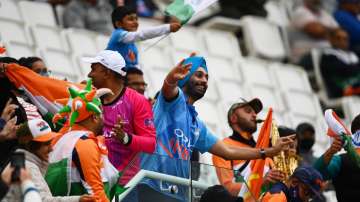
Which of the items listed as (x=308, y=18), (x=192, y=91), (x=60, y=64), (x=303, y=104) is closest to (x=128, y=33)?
(x=192, y=91)

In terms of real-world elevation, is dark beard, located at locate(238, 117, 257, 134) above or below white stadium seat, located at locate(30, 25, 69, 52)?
below

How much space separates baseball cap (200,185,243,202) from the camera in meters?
9.80

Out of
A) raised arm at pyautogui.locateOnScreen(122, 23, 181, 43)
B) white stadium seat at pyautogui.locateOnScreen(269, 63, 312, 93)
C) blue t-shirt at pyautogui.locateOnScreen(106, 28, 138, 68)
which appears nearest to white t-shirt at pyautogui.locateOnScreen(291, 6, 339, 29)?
white stadium seat at pyautogui.locateOnScreen(269, 63, 312, 93)

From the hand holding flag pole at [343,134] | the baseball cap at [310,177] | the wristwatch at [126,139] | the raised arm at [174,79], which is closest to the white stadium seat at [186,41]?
the hand holding flag pole at [343,134]

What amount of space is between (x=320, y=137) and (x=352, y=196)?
5.23m

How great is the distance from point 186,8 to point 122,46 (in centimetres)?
62

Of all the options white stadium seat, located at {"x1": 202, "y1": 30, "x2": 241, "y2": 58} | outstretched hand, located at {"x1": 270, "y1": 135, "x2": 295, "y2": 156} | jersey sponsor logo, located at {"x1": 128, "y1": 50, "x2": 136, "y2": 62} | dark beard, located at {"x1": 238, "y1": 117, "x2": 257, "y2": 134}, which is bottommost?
outstretched hand, located at {"x1": 270, "y1": 135, "x2": 295, "y2": 156}

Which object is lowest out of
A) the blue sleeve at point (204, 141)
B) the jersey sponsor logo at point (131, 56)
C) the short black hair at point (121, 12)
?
the blue sleeve at point (204, 141)

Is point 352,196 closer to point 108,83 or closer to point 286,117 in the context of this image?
point 108,83

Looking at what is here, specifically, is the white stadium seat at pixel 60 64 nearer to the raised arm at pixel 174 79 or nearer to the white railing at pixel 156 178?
the raised arm at pixel 174 79

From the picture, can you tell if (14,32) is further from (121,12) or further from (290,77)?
(290,77)

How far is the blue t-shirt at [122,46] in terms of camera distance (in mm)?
12000

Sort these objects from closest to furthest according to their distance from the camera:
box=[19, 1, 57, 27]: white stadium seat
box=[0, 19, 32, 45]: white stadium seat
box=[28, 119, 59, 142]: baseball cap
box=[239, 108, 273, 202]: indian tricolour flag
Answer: box=[28, 119, 59, 142]: baseball cap < box=[239, 108, 273, 202]: indian tricolour flag < box=[0, 19, 32, 45]: white stadium seat < box=[19, 1, 57, 27]: white stadium seat

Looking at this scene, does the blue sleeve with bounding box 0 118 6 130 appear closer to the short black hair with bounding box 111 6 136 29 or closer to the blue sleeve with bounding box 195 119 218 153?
the blue sleeve with bounding box 195 119 218 153
